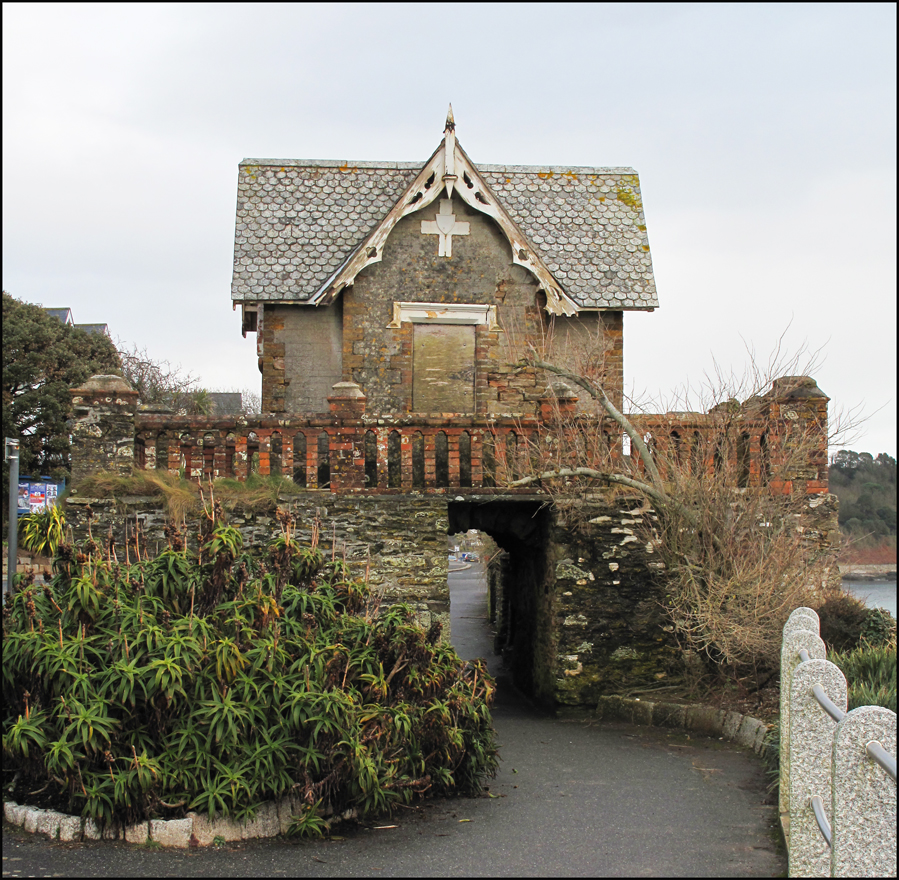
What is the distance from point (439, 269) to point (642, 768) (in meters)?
8.96

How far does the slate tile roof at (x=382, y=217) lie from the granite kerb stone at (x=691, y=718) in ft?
23.0

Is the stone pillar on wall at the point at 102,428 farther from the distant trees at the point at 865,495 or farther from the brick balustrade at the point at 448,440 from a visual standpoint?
the distant trees at the point at 865,495

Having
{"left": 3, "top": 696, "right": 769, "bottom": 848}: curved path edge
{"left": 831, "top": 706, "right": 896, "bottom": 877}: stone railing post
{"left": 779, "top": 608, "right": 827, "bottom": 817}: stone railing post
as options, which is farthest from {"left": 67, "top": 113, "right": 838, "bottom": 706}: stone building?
{"left": 831, "top": 706, "right": 896, "bottom": 877}: stone railing post

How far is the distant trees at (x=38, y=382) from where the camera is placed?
2702 centimetres

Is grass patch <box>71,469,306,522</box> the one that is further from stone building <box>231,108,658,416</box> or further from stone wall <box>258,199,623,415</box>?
stone wall <box>258,199,623,415</box>

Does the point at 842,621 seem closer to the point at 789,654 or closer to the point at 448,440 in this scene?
the point at 789,654

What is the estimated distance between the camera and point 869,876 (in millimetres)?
3729

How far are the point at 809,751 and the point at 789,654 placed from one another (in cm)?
129

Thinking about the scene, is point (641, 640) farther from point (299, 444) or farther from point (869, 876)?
point (869, 876)

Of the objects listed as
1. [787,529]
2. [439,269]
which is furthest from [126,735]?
[439,269]

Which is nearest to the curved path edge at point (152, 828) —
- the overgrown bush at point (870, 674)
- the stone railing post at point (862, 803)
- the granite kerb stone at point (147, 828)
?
the granite kerb stone at point (147, 828)

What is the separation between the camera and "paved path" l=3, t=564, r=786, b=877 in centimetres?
574

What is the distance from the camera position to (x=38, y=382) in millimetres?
28266

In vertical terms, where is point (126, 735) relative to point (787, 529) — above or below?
below
